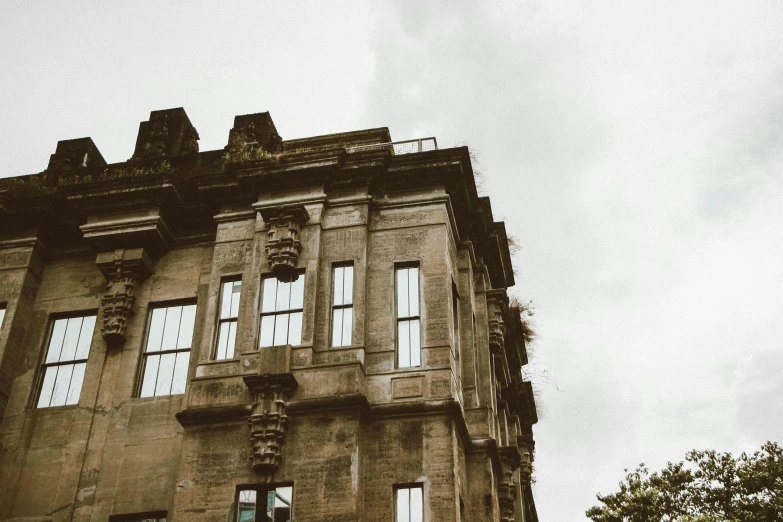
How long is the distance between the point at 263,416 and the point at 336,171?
6.12 metres

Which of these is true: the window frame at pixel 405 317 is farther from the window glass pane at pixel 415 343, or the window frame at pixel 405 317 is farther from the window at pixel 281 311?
the window at pixel 281 311

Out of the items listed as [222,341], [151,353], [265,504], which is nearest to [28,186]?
[151,353]

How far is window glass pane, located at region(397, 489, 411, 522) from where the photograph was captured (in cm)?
1433

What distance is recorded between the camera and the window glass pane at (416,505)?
46.7 feet

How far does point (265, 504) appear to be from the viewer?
14.5 meters

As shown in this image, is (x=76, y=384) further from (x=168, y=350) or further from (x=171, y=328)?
(x=171, y=328)

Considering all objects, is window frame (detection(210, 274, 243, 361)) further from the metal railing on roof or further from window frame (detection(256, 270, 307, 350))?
the metal railing on roof

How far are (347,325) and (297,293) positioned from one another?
1.41 m

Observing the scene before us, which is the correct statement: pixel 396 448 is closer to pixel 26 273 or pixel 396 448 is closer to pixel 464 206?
pixel 464 206

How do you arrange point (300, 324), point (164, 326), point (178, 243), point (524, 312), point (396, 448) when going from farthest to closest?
1. point (524, 312)
2. point (178, 243)
3. point (164, 326)
4. point (300, 324)
5. point (396, 448)

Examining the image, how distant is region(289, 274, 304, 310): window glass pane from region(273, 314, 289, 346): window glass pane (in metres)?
0.29

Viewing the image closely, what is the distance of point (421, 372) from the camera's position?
1576 cm

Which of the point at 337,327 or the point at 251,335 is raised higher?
the point at 337,327

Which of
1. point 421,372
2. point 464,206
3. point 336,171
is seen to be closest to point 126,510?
point 421,372
